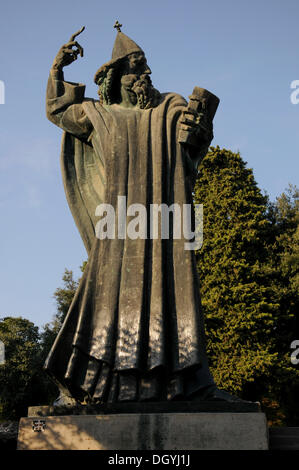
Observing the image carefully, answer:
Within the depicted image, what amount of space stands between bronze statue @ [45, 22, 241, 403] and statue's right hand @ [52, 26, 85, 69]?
0.01 meters

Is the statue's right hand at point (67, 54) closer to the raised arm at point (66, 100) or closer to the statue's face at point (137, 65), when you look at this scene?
the raised arm at point (66, 100)

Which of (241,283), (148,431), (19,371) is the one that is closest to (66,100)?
(148,431)

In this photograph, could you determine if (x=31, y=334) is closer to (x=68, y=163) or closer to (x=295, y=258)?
(x=295, y=258)

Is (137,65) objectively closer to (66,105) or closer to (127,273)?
(66,105)

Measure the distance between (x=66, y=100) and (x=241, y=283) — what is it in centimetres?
1966

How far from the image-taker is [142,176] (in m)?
6.85

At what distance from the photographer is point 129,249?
6.45 m

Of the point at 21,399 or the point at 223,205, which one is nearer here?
the point at 223,205

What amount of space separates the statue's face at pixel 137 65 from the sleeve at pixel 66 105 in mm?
815

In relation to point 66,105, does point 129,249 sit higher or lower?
lower

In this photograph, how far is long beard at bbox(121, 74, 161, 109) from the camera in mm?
7316

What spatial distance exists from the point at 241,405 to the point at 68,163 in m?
4.36
